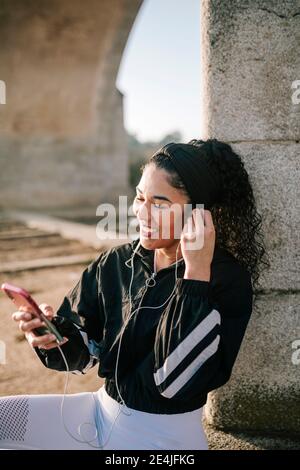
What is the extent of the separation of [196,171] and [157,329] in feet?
1.73

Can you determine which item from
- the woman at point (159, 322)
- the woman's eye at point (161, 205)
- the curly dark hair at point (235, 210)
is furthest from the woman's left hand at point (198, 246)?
the curly dark hair at point (235, 210)

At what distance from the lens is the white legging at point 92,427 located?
4.69 feet

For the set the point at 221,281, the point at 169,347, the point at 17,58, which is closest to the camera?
the point at 169,347

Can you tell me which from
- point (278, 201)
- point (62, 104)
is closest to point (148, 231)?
point (278, 201)

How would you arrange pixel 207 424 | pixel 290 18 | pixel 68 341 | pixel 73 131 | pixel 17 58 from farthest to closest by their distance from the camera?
pixel 73 131
pixel 17 58
pixel 207 424
pixel 290 18
pixel 68 341

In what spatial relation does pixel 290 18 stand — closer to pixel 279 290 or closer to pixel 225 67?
pixel 225 67

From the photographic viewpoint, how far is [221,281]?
4.71 ft

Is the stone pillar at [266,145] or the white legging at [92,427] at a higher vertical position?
the stone pillar at [266,145]

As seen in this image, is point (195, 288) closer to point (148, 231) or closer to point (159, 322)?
point (159, 322)

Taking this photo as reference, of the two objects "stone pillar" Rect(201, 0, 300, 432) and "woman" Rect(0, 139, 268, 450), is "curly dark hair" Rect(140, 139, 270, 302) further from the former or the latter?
"stone pillar" Rect(201, 0, 300, 432)

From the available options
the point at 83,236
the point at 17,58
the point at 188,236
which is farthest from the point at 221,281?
the point at 17,58

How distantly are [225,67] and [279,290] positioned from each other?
0.93 metres

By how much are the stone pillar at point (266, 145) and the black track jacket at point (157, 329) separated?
16.3 inches

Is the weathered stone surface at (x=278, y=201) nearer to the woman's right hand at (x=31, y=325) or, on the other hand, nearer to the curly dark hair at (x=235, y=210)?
the curly dark hair at (x=235, y=210)
